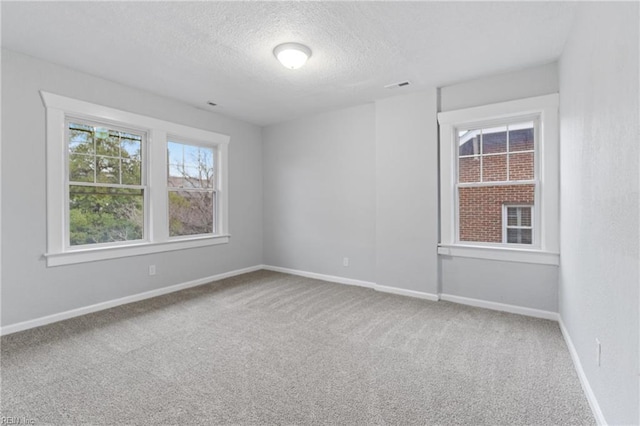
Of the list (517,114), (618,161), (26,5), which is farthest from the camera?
(517,114)

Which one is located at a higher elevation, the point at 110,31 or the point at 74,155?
the point at 110,31

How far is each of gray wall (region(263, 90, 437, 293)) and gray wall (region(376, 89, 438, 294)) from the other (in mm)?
12

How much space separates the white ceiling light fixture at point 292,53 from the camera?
2.73 m

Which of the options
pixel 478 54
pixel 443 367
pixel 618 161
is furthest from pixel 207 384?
pixel 478 54

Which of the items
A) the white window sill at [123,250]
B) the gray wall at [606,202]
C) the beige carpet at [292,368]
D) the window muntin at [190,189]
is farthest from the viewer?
the window muntin at [190,189]

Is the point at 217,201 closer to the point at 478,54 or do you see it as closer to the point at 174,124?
the point at 174,124

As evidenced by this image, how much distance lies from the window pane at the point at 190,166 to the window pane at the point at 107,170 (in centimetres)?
67

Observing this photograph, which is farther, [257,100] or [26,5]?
[257,100]

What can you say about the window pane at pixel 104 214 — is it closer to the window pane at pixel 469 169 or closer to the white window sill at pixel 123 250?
the white window sill at pixel 123 250

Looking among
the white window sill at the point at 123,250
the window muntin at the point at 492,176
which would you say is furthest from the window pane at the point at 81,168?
the window muntin at the point at 492,176

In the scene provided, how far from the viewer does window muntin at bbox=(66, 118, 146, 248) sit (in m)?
3.38

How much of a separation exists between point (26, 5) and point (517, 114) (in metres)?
4.46

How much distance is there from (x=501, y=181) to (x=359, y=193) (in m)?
1.83

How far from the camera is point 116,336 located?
9.18 ft
